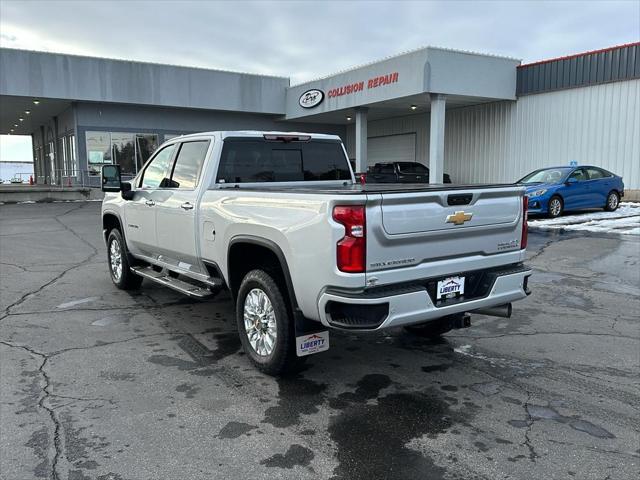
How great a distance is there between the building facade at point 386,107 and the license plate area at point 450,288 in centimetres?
1896

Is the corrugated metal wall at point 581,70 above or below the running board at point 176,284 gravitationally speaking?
above

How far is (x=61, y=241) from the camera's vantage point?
1216 centimetres

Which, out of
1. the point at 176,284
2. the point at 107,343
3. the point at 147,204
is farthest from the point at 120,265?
the point at 107,343

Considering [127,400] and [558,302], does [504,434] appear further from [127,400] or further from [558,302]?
[558,302]

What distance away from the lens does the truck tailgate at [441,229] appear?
3.55 meters

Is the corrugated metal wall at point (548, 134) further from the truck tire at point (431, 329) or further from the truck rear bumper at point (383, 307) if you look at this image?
the truck rear bumper at point (383, 307)

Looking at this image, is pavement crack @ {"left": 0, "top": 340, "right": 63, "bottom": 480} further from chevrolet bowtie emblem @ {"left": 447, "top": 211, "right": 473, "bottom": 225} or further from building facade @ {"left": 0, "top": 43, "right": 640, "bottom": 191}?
building facade @ {"left": 0, "top": 43, "right": 640, "bottom": 191}

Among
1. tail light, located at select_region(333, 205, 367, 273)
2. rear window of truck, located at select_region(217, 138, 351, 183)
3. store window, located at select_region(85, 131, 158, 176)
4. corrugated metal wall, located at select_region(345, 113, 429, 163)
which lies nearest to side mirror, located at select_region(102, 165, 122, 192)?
rear window of truck, located at select_region(217, 138, 351, 183)

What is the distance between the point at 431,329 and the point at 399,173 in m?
20.0

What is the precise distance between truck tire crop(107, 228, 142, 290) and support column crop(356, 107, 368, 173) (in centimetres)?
1990

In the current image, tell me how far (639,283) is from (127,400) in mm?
7421

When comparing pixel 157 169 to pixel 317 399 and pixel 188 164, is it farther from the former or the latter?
pixel 317 399

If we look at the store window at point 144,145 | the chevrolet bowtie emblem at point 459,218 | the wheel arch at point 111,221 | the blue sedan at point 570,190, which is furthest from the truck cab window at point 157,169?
the store window at point 144,145

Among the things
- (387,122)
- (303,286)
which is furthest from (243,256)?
(387,122)
